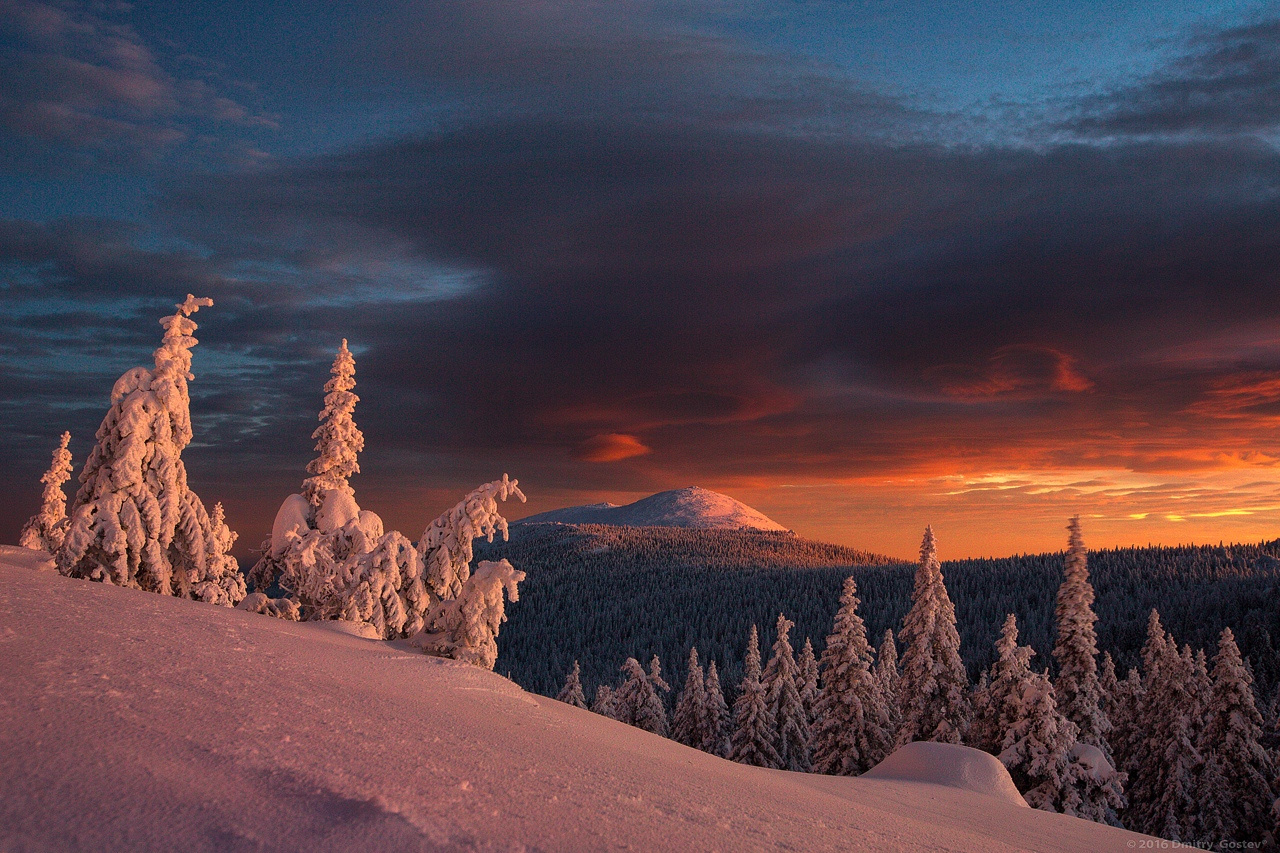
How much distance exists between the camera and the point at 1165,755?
130 ft

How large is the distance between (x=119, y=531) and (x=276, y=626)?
802cm

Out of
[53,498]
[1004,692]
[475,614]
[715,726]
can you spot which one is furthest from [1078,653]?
[53,498]

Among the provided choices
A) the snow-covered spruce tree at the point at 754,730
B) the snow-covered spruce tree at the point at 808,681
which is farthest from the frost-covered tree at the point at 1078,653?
the snow-covered spruce tree at the point at 808,681

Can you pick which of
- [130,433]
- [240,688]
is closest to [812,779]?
[240,688]

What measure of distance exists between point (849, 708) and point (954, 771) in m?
23.3

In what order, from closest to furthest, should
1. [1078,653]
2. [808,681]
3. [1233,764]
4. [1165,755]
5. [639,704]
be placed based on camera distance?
[1078,653] < [1233,764] < [1165,755] < [639,704] < [808,681]

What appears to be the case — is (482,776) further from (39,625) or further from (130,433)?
(130,433)

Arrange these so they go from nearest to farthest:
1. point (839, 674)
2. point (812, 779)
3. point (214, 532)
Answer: point (812, 779)
point (214, 532)
point (839, 674)

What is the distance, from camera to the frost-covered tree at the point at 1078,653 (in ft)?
113

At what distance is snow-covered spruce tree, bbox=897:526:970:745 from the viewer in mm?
34188

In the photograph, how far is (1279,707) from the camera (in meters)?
51.6

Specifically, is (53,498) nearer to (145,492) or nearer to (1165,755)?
(145,492)

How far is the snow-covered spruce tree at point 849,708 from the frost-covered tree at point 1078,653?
851cm

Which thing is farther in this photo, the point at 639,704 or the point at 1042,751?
the point at 639,704
